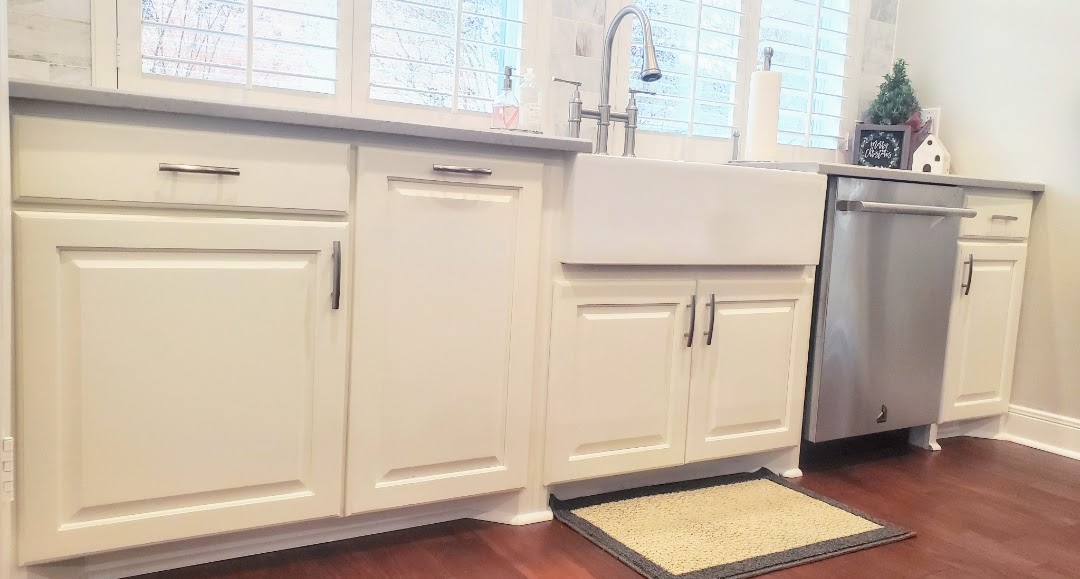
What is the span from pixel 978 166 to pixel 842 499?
160cm

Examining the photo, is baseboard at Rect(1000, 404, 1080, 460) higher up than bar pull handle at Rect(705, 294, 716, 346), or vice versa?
bar pull handle at Rect(705, 294, 716, 346)

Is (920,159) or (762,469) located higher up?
(920,159)

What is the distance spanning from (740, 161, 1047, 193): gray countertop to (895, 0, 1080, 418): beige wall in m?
0.13

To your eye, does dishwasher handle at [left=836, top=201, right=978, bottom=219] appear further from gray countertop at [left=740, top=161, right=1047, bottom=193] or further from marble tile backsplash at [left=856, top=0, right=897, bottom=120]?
marble tile backsplash at [left=856, top=0, right=897, bottom=120]

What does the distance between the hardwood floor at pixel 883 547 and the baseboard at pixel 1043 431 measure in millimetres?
267

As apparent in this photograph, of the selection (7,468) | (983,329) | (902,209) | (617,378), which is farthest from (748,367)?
(7,468)

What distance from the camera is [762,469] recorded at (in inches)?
93.4

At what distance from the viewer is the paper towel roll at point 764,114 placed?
2.63 metres

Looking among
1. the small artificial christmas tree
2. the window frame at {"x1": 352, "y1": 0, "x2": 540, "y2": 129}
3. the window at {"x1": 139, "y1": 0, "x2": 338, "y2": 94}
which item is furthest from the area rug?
the small artificial christmas tree

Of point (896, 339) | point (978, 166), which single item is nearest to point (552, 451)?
point (896, 339)

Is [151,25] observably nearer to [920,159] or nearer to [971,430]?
[920,159]

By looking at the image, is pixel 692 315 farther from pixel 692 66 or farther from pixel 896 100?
pixel 896 100

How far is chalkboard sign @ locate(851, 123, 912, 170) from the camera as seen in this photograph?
3.05 metres

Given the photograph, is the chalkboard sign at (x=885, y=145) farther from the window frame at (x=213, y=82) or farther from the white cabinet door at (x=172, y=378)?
the white cabinet door at (x=172, y=378)
